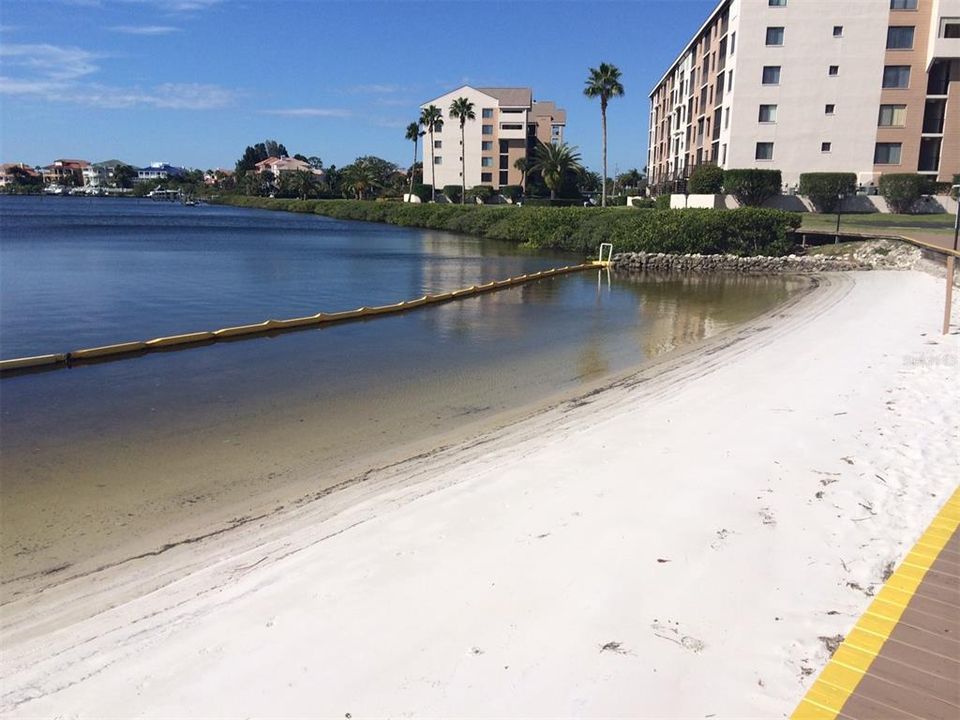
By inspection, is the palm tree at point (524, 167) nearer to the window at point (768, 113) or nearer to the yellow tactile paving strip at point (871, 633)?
the window at point (768, 113)

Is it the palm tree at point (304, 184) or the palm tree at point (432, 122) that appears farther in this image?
the palm tree at point (304, 184)

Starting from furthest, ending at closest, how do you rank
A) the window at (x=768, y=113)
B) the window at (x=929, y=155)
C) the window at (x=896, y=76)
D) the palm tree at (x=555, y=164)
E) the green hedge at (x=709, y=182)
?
the palm tree at (x=555, y=164)
the window at (x=768, y=113)
the window at (x=929, y=155)
the window at (x=896, y=76)
the green hedge at (x=709, y=182)

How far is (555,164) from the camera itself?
89.9m

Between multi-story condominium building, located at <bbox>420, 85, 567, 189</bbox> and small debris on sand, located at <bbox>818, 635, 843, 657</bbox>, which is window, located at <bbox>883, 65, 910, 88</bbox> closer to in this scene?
multi-story condominium building, located at <bbox>420, 85, 567, 189</bbox>

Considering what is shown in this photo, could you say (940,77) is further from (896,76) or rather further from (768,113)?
(768,113)

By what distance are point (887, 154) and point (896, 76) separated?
5.71m

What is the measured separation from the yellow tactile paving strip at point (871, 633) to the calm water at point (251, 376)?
6.23m

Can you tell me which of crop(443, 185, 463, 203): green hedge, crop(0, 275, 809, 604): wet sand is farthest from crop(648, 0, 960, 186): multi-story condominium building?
crop(443, 185, 463, 203): green hedge

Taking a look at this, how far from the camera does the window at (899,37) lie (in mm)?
52531

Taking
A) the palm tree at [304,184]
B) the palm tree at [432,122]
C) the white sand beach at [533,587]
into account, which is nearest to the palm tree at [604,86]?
the palm tree at [432,122]

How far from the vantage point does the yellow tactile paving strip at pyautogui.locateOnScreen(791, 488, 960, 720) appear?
4.05 metres

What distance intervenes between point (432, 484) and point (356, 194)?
129 m

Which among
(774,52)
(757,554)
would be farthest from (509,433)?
(774,52)

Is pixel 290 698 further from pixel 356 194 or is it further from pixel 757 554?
pixel 356 194
